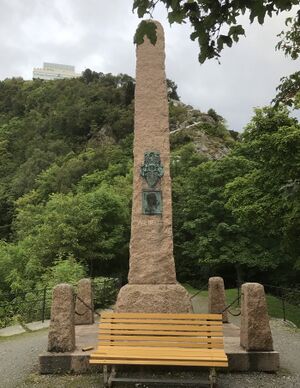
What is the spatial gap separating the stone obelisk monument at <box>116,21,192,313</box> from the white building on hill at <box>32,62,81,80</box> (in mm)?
144629

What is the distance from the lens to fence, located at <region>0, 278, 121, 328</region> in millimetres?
12648

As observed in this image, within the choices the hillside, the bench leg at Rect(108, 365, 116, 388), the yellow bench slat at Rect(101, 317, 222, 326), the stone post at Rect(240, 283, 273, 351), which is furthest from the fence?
the stone post at Rect(240, 283, 273, 351)

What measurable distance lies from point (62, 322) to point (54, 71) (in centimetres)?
15523

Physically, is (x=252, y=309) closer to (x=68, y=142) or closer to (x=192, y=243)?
(x=192, y=243)

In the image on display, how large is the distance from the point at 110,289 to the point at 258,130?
25.3 feet

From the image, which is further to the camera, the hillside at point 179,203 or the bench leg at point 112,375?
the hillside at point 179,203

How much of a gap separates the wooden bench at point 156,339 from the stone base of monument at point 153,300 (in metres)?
0.91

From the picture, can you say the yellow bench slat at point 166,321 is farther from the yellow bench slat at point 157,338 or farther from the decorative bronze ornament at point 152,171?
the decorative bronze ornament at point 152,171

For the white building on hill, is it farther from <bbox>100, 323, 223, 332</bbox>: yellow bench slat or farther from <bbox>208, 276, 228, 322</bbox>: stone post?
<bbox>100, 323, 223, 332</bbox>: yellow bench slat

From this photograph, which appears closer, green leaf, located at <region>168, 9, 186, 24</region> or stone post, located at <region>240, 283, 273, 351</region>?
green leaf, located at <region>168, 9, 186, 24</region>

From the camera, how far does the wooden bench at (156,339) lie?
18.5 feet

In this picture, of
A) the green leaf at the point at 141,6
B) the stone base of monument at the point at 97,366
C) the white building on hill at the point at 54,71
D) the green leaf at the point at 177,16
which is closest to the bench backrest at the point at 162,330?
the stone base of monument at the point at 97,366

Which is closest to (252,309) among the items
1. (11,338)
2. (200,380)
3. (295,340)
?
(200,380)

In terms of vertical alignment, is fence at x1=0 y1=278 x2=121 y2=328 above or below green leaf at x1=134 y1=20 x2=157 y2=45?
below
